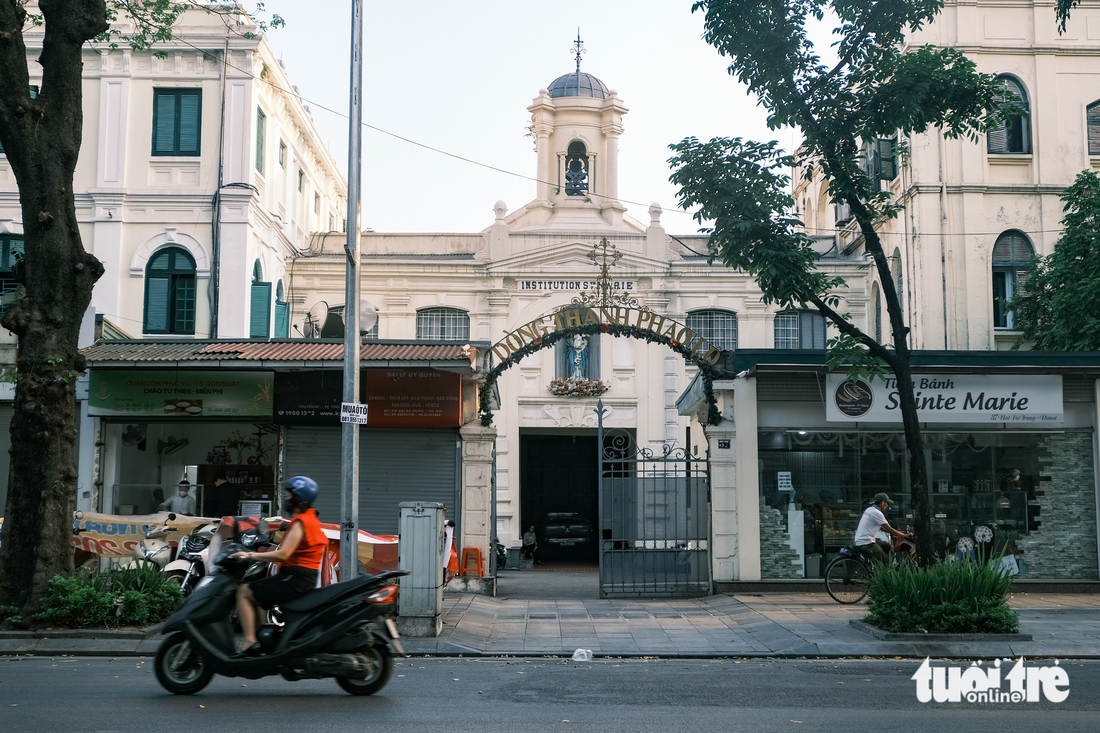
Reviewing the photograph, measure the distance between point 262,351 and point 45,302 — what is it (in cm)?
578

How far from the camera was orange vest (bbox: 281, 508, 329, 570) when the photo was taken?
8.38 m

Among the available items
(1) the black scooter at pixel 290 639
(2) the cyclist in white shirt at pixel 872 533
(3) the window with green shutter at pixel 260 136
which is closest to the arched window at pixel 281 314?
(3) the window with green shutter at pixel 260 136

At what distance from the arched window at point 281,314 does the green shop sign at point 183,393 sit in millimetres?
9324

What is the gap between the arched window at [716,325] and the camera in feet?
98.2

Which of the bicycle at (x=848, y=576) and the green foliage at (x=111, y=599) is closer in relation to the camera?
the green foliage at (x=111, y=599)

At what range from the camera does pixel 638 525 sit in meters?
18.1

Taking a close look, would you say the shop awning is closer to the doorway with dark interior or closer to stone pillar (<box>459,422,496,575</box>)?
stone pillar (<box>459,422,496,575</box>)

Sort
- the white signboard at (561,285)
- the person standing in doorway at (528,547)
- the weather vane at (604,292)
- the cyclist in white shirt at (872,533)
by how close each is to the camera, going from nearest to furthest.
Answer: the cyclist in white shirt at (872,533) < the weather vane at (604,292) < the person standing in doorway at (528,547) < the white signboard at (561,285)

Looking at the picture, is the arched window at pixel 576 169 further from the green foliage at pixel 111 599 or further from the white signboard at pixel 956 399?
the green foliage at pixel 111 599

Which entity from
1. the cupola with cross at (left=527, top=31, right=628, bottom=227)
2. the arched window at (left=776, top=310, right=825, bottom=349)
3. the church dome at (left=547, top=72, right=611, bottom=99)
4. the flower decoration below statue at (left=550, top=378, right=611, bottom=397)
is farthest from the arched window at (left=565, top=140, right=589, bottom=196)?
the arched window at (left=776, top=310, right=825, bottom=349)

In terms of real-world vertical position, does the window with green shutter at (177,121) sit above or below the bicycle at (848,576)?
above

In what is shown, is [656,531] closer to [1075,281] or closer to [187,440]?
[187,440]

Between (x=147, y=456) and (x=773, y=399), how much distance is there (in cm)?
1199

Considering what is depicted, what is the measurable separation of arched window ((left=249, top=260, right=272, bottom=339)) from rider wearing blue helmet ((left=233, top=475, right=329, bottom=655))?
17522mm
